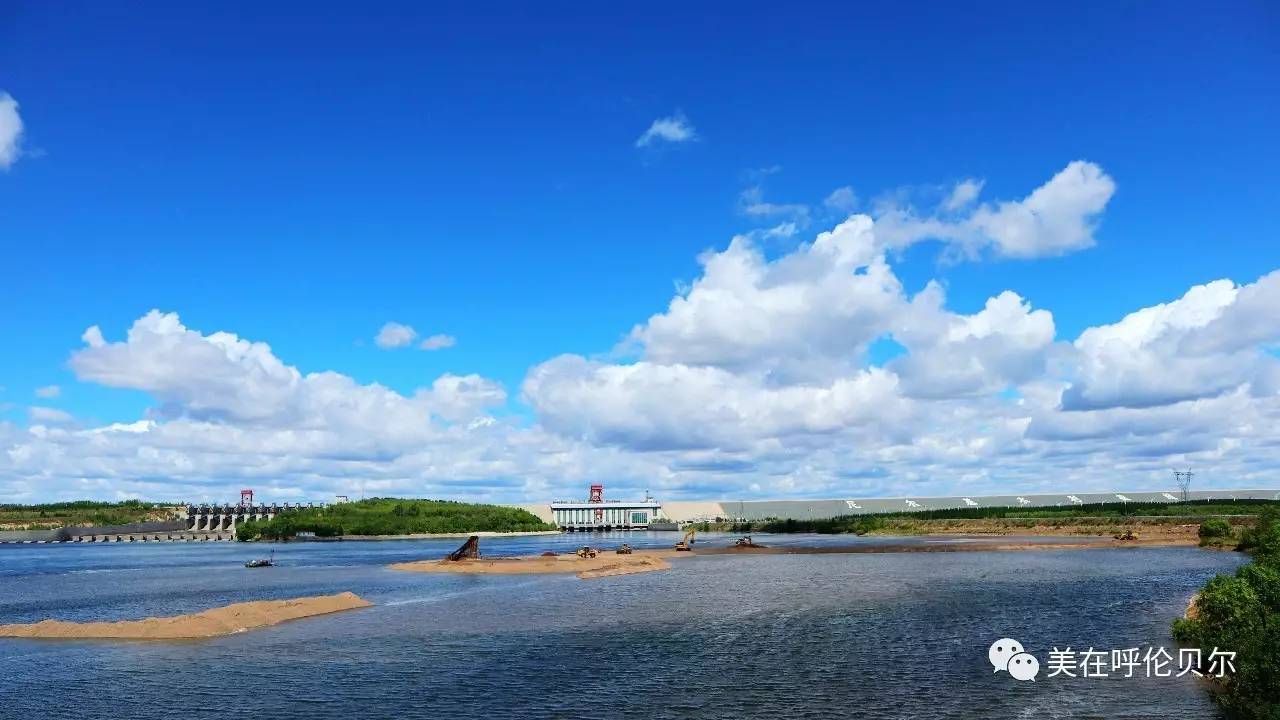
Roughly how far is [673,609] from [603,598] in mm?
12908

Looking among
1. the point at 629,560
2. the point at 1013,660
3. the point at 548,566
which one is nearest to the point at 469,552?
the point at 548,566

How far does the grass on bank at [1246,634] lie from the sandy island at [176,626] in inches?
2360

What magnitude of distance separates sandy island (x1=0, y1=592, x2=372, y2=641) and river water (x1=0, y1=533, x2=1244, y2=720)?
7.82 ft

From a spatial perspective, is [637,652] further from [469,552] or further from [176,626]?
[469,552]

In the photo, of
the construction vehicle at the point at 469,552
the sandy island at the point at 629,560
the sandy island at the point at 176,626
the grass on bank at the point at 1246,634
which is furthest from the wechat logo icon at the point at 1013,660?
the construction vehicle at the point at 469,552

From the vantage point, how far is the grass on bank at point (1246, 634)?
3231 centimetres

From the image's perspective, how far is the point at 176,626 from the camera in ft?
204

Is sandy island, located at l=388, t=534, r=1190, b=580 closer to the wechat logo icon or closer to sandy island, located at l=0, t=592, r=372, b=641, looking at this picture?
sandy island, located at l=0, t=592, r=372, b=641

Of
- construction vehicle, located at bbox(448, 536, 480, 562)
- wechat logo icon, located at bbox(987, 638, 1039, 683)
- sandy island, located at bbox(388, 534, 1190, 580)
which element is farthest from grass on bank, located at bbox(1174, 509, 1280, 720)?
construction vehicle, located at bbox(448, 536, 480, 562)

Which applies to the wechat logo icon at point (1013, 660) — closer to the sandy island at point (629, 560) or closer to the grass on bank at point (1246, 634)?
the grass on bank at point (1246, 634)

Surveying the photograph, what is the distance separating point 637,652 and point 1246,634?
30.1 metres

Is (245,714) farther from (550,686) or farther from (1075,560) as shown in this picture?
(1075,560)

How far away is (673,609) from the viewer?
72188 millimetres

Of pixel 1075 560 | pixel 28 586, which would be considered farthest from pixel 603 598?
pixel 28 586
